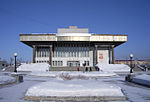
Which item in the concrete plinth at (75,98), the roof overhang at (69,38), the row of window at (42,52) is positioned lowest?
the concrete plinth at (75,98)

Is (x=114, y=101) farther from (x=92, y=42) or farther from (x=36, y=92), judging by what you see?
(x=92, y=42)

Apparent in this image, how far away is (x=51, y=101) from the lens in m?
7.32

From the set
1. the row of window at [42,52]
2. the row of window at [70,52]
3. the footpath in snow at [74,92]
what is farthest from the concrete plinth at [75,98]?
the row of window at [42,52]

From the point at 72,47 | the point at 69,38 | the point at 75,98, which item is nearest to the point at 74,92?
the point at 75,98

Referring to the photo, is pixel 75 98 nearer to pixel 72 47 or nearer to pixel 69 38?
pixel 69 38

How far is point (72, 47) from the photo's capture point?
46656 millimetres

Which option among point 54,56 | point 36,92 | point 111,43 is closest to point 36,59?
point 54,56

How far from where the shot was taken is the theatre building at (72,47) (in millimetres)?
42875

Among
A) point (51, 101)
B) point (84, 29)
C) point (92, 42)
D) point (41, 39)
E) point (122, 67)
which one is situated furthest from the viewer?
point (84, 29)

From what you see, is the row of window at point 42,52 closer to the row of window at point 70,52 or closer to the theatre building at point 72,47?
the theatre building at point 72,47

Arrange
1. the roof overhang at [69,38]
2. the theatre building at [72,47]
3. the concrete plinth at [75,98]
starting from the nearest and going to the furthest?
the concrete plinth at [75,98]
the roof overhang at [69,38]
the theatre building at [72,47]

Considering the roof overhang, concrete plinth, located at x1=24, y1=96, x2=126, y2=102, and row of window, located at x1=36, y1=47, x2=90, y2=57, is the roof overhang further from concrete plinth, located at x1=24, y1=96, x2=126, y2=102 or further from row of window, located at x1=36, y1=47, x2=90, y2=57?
concrete plinth, located at x1=24, y1=96, x2=126, y2=102

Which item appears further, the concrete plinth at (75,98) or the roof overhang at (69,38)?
the roof overhang at (69,38)

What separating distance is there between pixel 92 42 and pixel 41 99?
128 ft
